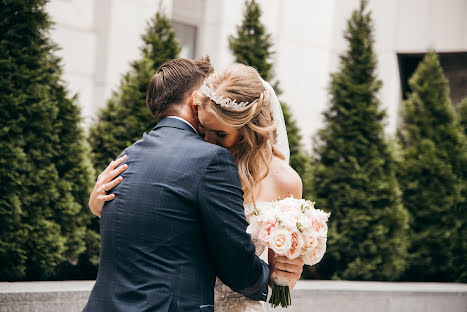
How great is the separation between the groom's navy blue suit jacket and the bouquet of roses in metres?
0.38

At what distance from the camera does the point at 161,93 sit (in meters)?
2.53

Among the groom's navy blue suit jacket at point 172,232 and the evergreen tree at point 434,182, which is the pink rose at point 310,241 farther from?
the evergreen tree at point 434,182

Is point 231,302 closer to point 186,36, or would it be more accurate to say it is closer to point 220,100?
point 220,100

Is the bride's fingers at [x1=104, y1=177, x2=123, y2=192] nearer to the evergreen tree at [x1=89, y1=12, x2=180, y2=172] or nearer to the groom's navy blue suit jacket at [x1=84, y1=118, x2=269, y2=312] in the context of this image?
the groom's navy blue suit jacket at [x1=84, y1=118, x2=269, y2=312]

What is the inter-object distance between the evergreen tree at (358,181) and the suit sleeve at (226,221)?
16.9 feet

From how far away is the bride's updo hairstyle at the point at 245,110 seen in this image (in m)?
2.55

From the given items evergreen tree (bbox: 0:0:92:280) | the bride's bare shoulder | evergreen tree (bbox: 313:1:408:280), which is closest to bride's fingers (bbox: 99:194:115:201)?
the bride's bare shoulder

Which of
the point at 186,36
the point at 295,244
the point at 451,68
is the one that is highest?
the point at 186,36

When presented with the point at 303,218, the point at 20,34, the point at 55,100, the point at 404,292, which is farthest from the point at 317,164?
the point at 303,218

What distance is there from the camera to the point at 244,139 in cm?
271

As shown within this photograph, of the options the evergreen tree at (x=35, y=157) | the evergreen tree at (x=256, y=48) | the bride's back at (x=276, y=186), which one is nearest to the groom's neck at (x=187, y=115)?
the bride's back at (x=276, y=186)

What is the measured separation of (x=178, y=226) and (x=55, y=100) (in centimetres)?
384

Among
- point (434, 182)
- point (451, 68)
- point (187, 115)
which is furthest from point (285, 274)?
point (451, 68)

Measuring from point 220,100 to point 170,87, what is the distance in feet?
0.82
